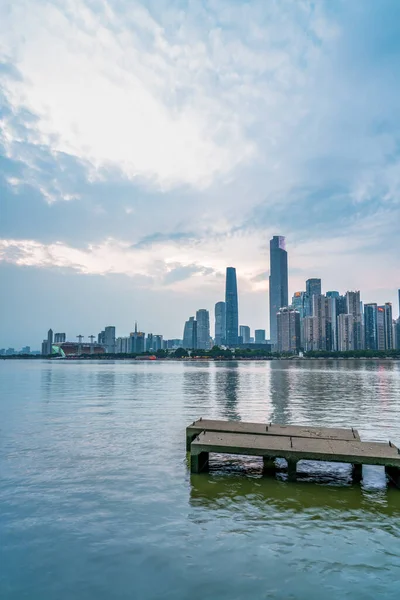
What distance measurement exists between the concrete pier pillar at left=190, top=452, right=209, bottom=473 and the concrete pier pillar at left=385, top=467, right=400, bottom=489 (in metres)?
8.66

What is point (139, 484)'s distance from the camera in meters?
19.3

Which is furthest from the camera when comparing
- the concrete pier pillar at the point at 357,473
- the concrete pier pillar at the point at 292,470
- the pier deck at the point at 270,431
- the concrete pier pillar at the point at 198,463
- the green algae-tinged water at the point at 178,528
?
the pier deck at the point at 270,431

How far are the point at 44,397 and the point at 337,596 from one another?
56.0 meters

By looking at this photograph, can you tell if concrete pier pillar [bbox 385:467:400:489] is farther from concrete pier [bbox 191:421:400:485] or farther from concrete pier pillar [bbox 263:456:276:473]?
concrete pier pillar [bbox 263:456:276:473]

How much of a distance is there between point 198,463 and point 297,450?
4.71 metres

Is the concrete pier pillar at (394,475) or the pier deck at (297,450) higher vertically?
the pier deck at (297,450)

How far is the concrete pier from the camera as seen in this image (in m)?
20.0

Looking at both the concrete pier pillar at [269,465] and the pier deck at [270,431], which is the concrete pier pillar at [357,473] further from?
the concrete pier pillar at [269,465]

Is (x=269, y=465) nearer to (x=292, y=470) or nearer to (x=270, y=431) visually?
(x=292, y=470)

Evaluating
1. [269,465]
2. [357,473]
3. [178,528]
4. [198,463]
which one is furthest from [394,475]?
[178,528]

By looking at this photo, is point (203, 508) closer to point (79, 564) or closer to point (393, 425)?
point (79, 564)

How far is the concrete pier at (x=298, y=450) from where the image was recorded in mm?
20016

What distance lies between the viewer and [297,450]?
2059cm

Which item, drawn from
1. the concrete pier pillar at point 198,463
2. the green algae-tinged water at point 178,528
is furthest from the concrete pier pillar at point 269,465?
the concrete pier pillar at point 198,463
